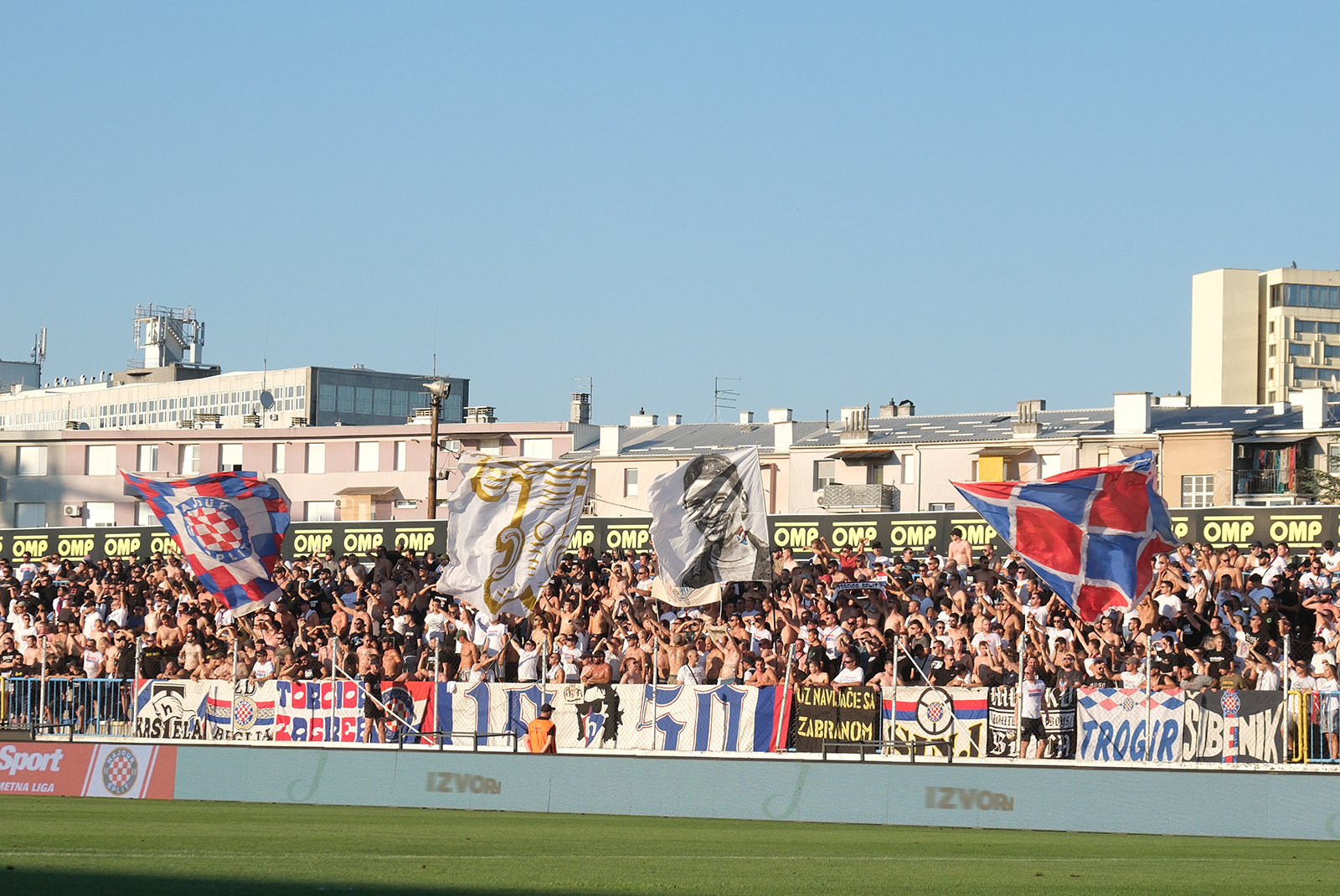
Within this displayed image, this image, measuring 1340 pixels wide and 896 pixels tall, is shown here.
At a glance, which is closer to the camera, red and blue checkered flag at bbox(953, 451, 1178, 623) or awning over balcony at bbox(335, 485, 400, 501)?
red and blue checkered flag at bbox(953, 451, 1178, 623)

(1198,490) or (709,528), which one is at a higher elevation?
(1198,490)

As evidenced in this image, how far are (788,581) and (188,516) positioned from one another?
10007mm

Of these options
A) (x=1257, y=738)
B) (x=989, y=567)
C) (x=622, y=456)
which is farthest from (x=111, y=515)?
(x=1257, y=738)

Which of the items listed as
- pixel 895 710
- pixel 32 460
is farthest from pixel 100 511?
pixel 895 710

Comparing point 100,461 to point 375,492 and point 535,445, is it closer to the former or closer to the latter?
point 375,492

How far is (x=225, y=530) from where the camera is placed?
27.8 metres

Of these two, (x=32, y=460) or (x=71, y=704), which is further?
(x=32, y=460)

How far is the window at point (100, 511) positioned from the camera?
296ft

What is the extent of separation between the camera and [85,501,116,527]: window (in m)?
90.3

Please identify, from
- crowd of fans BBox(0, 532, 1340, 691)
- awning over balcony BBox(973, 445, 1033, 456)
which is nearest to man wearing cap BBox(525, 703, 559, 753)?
crowd of fans BBox(0, 532, 1340, 691)

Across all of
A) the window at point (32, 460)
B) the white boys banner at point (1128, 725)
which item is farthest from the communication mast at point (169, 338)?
the white boys banner at point (1128, 725)

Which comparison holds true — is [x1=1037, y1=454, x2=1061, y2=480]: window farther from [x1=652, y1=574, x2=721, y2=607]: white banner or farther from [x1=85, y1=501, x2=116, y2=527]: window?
[x1=85, y1=501, x2=116, y2=527]: window

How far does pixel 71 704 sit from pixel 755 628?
10.6 m

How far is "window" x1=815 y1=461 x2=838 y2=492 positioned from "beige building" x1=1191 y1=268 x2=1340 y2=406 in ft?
180
